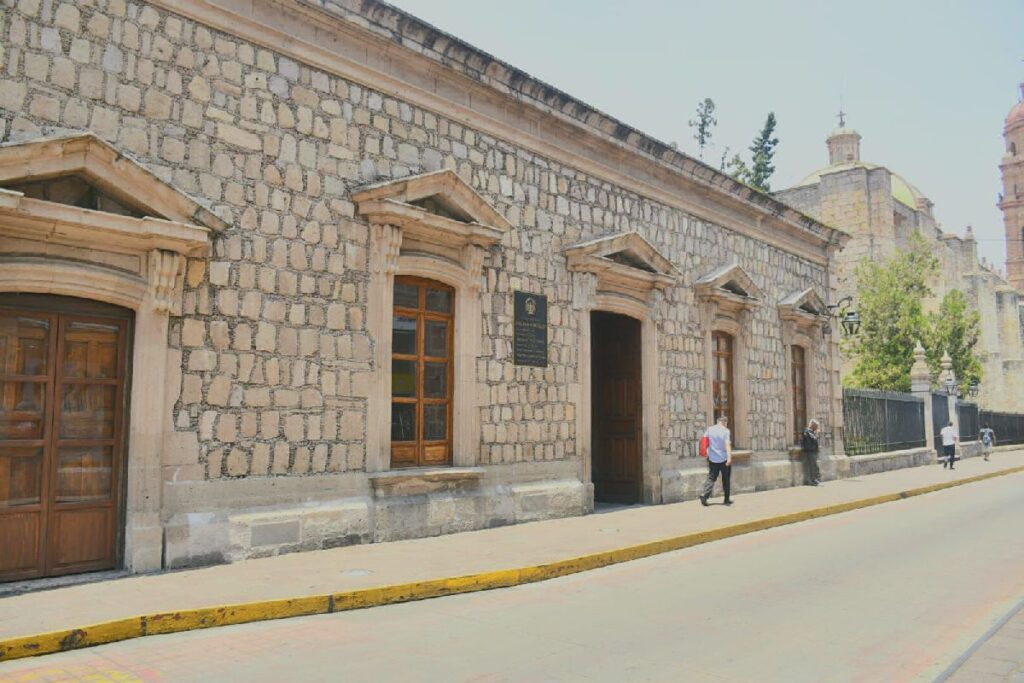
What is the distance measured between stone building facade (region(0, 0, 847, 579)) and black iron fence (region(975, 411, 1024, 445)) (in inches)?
1040

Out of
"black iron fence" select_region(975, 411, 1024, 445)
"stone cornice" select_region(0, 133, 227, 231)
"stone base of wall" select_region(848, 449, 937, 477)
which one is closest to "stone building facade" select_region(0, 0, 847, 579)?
"stone cornice" select_region(0, 133, 227, 231)

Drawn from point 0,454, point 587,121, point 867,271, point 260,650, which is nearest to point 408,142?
point 587,121

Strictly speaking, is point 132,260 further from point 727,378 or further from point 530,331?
point 727,378

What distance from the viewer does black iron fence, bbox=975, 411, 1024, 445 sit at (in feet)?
111

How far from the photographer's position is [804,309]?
1817cm

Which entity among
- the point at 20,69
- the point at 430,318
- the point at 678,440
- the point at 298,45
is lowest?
the point at 678,440

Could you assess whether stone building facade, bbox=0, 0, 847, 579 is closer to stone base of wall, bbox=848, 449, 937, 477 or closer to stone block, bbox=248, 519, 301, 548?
stone block, bbox=248, 519, 301, 548

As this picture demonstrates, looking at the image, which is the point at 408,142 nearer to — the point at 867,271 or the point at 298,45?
the point at 298,45

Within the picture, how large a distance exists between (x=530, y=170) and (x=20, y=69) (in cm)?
631

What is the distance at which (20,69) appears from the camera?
6.67 metres

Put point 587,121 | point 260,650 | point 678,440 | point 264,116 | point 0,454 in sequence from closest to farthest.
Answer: point 260,650
point 0,454
point 264,116
point 587,121
point 678,440

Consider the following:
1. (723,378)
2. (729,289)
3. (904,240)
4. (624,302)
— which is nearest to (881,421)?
(723,378)

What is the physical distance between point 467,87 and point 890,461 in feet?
55.9

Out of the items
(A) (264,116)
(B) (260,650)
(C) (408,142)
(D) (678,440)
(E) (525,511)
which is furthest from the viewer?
(D) (678,440)
